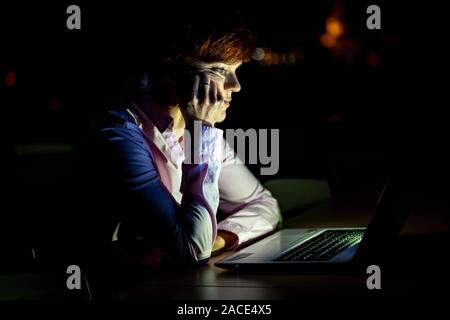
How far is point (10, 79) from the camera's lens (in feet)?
29.7

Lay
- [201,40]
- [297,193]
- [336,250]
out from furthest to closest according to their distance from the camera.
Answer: [297,193] < [201,40] < [336,250]

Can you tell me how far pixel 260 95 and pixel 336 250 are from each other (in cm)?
547

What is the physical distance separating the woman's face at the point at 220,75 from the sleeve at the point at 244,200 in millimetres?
341

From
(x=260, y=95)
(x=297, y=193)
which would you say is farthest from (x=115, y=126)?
(x=260, y=95)

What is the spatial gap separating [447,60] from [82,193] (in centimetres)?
455

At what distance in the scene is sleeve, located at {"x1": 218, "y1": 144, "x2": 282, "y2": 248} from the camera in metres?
1.90

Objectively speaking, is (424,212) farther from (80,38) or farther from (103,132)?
(80,38)

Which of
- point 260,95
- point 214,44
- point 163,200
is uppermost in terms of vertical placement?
point 214,44

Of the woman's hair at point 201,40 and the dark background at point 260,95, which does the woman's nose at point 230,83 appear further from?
the dark background at point 260,95

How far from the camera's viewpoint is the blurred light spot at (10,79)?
8.49 meters

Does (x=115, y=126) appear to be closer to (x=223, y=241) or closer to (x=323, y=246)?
(x=223, y=241)

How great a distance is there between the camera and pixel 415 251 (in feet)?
4.88

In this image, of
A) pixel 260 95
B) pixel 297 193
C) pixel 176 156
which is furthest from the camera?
pixel 260 95

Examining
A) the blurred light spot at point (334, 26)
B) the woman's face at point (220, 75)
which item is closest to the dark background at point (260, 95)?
the woman's face at point (220, 75)
